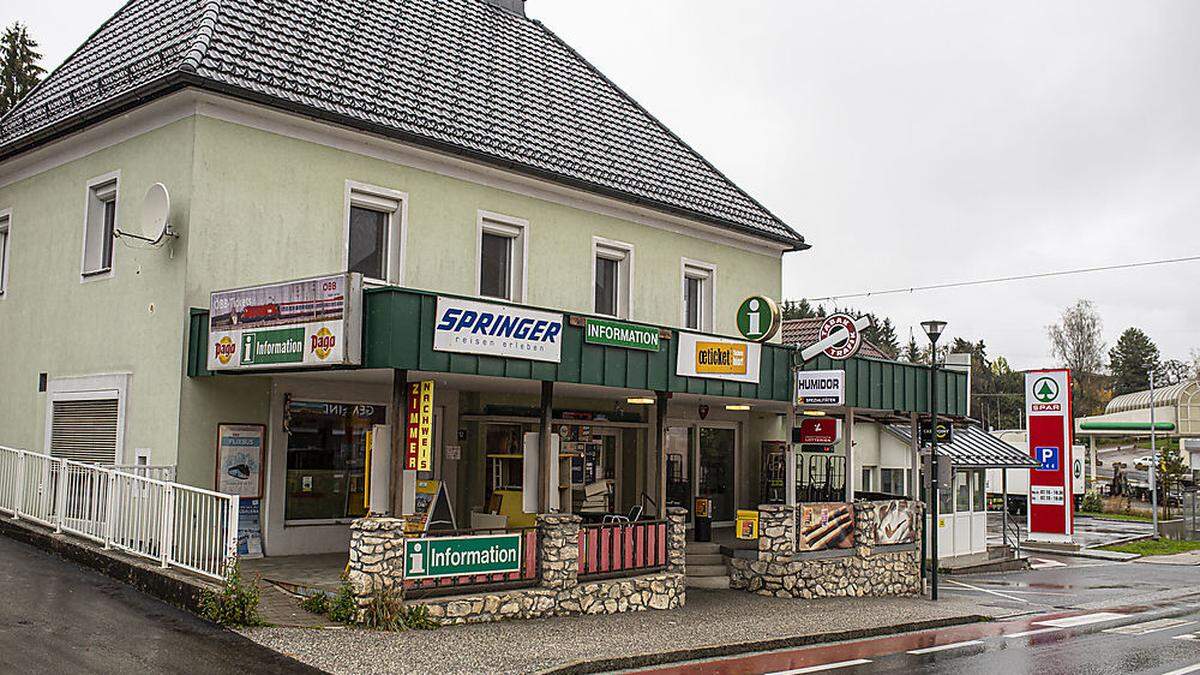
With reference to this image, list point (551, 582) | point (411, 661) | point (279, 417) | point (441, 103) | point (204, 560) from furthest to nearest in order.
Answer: point (441, 103) < point (279, 417) < point (551, 582) < point (204, 560) < point (411, 661)

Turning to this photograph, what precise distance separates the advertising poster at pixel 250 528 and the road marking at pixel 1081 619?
1239cm

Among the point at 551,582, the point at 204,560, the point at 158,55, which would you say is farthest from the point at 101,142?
the point at 551,582

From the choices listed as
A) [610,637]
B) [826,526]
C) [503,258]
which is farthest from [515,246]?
[610,637]

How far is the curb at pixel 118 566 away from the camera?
39.7 feet

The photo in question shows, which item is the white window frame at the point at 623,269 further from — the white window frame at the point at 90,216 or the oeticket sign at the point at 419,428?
the white window frame at the point at 90,216

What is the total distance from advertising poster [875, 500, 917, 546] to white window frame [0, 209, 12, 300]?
16053 millimetres

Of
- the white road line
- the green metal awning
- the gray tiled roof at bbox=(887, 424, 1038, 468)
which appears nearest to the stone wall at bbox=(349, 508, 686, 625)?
the green metal awning

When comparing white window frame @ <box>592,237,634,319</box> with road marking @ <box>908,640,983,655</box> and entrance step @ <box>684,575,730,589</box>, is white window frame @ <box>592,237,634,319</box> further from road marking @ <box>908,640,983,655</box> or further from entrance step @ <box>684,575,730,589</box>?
road marking @ <box>908,640,983,655</box>

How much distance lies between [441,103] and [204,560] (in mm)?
8902

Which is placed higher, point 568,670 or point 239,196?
point 239,196

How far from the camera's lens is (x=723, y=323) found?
22.7 meters

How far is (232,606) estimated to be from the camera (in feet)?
38.1

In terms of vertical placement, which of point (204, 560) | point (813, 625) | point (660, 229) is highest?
point (660, 229)

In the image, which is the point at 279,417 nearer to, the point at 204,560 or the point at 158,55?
the point at 204,560
